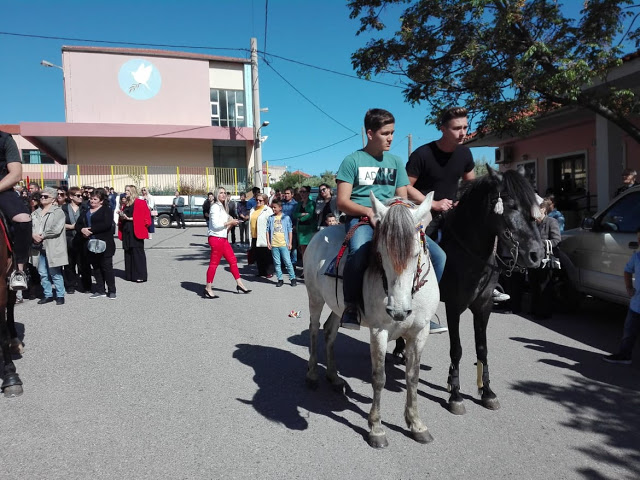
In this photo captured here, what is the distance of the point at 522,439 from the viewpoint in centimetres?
341

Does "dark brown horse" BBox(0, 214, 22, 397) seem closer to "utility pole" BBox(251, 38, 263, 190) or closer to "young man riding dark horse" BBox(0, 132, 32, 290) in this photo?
"young man riding dark horse" BBox(0, 132, 32, 290)

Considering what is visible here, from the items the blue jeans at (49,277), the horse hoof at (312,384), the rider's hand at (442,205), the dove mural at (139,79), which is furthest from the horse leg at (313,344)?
the dove mural at (139,79)

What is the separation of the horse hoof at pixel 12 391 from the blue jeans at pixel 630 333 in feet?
20.8

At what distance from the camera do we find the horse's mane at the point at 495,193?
11.4 ft

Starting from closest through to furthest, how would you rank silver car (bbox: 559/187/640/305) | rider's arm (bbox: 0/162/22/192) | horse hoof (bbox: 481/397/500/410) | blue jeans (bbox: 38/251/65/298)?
horse hoof (bbox: 481/397/500/410) → rider's arm (bbox: 0/162/22/192) → silver car (bbox: 559/187/640/305) → blue jeans (bbox: 38/251/65/298)

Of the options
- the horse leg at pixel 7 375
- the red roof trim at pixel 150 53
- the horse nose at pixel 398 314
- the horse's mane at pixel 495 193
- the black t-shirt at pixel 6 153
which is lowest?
the horse leg at pixel 7 375

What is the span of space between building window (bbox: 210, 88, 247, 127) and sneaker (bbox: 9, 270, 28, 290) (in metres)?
31.6

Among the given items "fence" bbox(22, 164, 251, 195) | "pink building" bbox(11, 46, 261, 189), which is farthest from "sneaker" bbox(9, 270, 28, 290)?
"pink building" bbox(11, 46, 261, 189)

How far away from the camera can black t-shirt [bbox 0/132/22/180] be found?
467cm

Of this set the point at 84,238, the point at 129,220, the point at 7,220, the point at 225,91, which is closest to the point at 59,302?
the point at 84,238

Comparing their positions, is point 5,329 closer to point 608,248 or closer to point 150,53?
point 608,248

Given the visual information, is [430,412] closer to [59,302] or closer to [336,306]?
[336,306]

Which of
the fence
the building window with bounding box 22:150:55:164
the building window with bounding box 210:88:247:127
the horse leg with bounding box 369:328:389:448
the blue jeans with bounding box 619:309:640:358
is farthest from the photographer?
the building window with bounding box 22:150:55:164

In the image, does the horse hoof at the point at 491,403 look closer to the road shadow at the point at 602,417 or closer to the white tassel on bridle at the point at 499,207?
the road shadow at the point at 602,417
